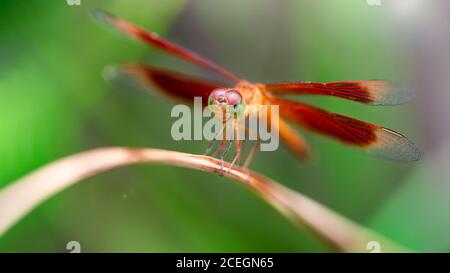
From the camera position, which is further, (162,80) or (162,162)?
(162,80)

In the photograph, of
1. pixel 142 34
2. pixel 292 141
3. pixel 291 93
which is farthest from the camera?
pixel 292 141

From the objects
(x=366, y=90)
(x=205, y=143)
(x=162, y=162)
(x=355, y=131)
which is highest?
(x=205, y=143)

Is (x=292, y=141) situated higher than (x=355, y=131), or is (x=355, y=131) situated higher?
(x=292, y=141)

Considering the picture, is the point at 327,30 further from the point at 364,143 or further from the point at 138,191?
the point at 138,191

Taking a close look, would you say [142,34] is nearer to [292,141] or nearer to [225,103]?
[225,103]

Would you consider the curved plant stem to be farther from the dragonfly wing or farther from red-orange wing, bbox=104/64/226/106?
red-orange wing, bbox=104/64/226/106

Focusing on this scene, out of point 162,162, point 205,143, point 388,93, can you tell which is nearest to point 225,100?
point 162,162
